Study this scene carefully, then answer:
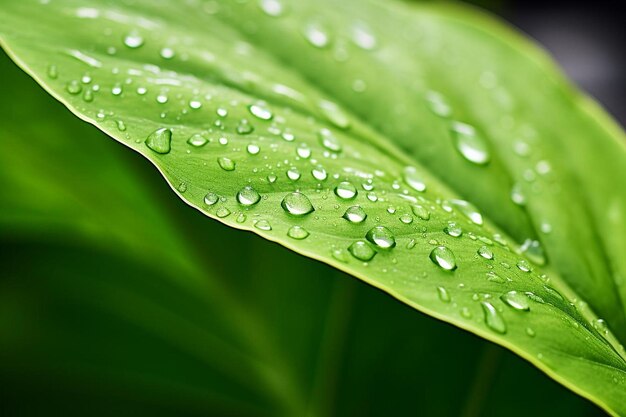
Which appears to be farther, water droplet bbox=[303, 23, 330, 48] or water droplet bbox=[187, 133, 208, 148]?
water droplet bbox=[303, 23, 330, 48]

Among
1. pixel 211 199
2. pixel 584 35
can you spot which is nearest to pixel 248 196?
pixel 211 199

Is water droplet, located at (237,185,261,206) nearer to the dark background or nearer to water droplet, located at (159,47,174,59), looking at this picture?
water droplet, located at (159,47,174,59)

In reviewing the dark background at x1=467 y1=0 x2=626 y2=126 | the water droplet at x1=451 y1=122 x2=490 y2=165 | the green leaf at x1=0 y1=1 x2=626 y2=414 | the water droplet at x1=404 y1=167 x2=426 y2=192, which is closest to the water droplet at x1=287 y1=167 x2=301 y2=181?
the green leaf at x1=0 y1=1 x2=626 y2=414

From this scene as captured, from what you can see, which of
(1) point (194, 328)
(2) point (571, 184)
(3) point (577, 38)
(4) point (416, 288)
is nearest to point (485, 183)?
(2) point (571, 184)

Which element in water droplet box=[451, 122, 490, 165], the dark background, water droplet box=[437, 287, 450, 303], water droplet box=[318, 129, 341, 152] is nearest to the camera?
water droplet box=[437, 287, 450, 303]

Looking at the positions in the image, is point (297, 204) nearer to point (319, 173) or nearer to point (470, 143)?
point (319, 173)

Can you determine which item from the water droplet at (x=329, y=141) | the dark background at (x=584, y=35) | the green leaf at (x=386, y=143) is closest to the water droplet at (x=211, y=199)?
the green leaf at (x=386, y=143)

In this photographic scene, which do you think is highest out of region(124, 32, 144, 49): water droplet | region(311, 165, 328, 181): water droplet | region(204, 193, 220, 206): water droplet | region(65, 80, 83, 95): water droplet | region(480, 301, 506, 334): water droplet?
region(124, 32, 144, 49): water droplet
